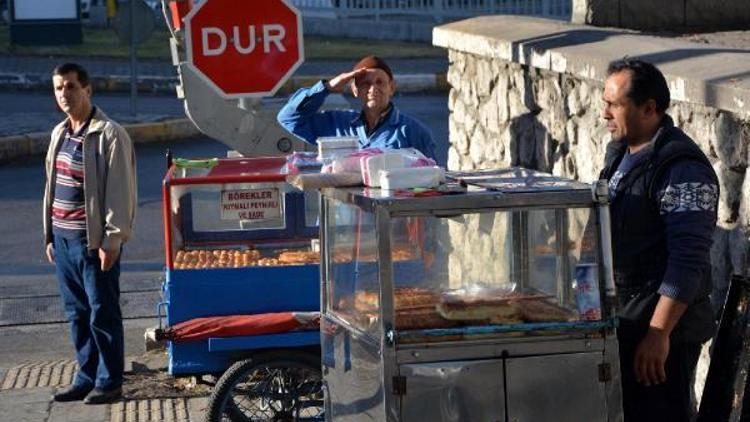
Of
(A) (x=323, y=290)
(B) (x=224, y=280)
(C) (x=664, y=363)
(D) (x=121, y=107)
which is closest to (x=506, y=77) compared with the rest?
(B) (x=224, y=280)

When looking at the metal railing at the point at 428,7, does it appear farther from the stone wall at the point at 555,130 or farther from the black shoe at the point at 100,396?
the black shoe at the point at 100,396

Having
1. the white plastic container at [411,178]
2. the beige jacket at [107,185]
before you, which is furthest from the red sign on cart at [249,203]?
the white plastic container at [411,178]

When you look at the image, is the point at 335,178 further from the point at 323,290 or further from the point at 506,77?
the point at 506,77

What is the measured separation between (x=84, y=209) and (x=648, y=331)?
3.76m

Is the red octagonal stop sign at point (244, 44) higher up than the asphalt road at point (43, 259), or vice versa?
the red octagonal stop sign at point (244, 44)

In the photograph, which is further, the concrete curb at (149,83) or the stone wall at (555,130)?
the concrete curb at (149,83)

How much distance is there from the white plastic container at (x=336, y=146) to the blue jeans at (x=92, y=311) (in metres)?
1.38

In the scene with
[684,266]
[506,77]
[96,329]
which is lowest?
[96,329]

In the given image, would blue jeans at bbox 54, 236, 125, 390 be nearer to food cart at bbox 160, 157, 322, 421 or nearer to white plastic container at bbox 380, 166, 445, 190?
food cart at bbox 160, 157, 322, 421

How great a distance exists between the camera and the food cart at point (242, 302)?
6.48m

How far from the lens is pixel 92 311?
24.6 ft

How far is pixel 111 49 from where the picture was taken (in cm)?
2691

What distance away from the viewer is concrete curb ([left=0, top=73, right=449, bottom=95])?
74.8 ft

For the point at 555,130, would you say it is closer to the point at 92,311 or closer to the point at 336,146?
the point at 336,146
